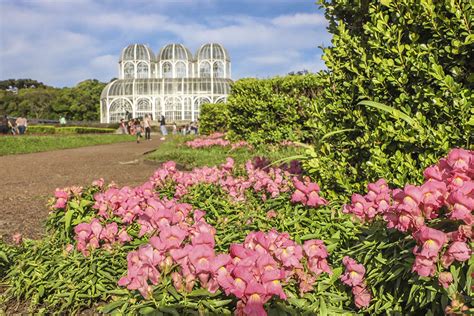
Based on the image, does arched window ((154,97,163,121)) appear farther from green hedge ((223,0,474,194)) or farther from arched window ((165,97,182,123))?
green hedge ((223,0,474,194))

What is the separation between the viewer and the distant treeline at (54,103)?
68.4 metres

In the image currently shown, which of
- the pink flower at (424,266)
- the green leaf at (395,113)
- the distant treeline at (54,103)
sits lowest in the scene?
the pink flower at (424,266)

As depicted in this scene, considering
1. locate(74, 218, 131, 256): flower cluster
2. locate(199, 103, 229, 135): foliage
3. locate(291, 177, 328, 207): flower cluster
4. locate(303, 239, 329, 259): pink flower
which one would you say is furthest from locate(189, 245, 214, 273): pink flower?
locate(199, 103, 229, 135): foliage

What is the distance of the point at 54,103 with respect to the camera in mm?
70188

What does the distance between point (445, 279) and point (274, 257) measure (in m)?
0.63

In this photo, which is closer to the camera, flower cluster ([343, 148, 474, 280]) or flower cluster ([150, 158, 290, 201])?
flower cluster ([343, 148, 474, 280])

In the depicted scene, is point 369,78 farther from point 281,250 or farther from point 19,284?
point 19,284

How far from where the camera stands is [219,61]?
172ft

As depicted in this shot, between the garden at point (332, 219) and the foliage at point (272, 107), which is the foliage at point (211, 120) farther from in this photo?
the garden at point (332, 219)

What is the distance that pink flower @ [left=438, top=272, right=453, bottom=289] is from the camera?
1.43 m

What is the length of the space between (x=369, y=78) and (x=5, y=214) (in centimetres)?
469

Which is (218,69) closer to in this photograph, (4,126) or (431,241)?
(4,126)

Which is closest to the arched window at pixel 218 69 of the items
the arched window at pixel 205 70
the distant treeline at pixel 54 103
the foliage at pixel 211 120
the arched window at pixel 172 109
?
the arched window at pixel 205 70

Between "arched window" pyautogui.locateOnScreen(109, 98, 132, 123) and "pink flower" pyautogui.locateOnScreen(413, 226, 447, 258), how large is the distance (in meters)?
52.4
